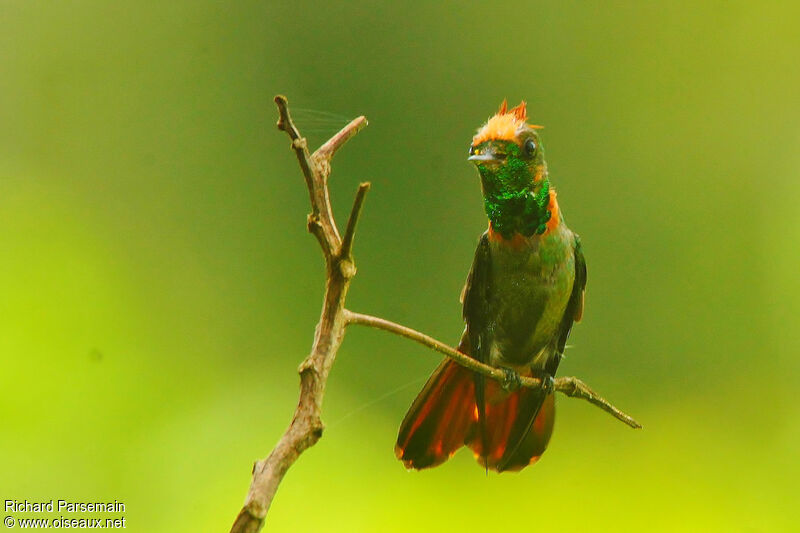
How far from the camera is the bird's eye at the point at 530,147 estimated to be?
1441mm

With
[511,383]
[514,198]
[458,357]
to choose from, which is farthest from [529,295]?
[458,357]

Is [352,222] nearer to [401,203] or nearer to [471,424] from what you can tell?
[471,424]

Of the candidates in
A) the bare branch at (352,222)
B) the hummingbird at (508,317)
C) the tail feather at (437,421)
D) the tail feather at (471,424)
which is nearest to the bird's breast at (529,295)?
the hummingbird at (508,317)

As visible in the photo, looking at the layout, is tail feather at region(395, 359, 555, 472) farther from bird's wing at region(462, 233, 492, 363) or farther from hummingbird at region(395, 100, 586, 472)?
bird's wing at region(462, 233, 492, 363)

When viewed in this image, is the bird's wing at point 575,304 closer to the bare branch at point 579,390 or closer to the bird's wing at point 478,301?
the bird's wing at point 478,301

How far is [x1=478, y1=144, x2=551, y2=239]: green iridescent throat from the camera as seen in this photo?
4.71ft

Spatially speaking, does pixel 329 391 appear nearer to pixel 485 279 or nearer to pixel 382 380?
pixel 382 380

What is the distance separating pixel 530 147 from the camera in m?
1.45

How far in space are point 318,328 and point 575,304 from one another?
122cm

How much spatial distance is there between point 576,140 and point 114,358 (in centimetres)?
178

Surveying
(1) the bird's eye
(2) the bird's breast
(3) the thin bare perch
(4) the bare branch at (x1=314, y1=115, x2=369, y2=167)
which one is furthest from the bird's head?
(3) the thin bare perch

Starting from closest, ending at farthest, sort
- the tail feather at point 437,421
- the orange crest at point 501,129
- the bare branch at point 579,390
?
1. the bare branch at point 579,390
2. the orange crest at point 501,129
3. the tail feather at point 437,421

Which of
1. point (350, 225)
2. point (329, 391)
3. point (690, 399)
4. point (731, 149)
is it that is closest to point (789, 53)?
point (731, 149)

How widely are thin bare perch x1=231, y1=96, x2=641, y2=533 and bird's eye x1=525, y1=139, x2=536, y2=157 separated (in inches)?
24.2
